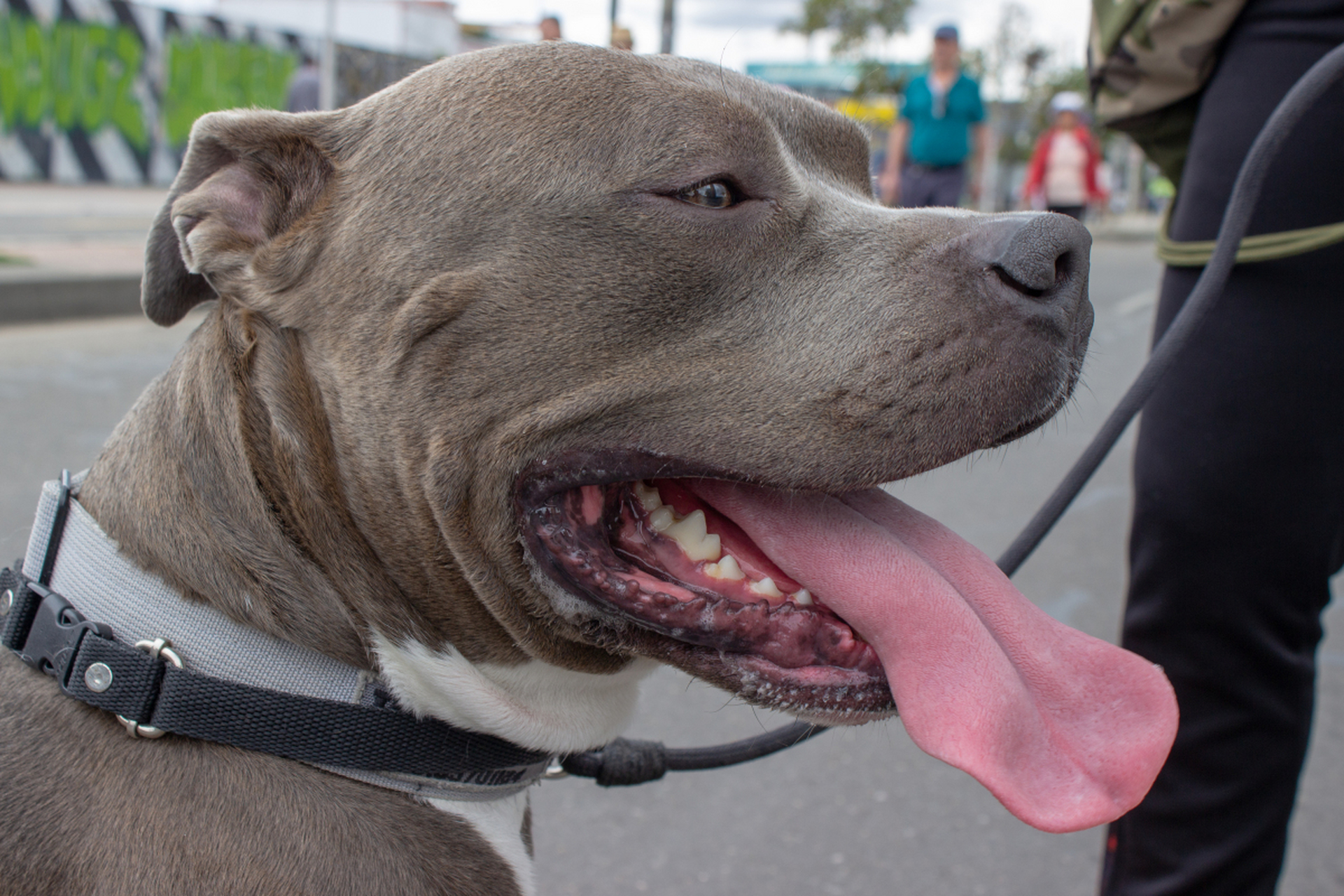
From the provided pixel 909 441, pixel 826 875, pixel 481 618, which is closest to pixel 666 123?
pixel 909 441

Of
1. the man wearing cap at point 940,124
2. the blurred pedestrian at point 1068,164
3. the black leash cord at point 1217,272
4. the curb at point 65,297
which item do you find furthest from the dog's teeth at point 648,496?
the blurred pedestrian at point 1068,164

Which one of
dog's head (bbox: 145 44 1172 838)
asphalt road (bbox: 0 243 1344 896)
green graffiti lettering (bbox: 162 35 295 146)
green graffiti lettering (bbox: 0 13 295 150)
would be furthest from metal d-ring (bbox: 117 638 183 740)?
green graffiti lettering (bbox: 162 35 295 146)

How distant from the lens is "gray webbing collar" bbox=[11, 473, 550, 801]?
1.67 meters

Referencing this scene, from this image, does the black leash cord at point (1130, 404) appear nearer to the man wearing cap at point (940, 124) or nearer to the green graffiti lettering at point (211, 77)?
the man wearing cap at point (940, 124)

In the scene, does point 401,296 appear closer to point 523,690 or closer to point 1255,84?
point 523,690

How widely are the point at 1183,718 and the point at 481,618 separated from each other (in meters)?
1.39

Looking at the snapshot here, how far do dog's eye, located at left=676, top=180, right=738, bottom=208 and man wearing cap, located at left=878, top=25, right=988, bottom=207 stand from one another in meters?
7.90

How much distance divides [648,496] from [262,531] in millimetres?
629

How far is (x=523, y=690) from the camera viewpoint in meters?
1.96

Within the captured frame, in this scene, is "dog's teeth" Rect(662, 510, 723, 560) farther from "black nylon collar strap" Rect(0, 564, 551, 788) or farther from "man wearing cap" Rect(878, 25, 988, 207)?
"man wearing cap" Rect(878, 25, 988, 207)

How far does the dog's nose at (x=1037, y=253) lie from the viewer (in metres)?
1.78

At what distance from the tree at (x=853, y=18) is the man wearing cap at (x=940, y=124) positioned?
27.5 m

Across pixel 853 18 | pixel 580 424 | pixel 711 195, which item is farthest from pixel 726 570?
pixel 853 18

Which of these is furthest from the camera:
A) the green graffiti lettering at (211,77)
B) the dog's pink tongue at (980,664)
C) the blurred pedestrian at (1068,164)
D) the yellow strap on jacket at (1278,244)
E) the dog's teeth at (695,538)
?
the green graffiti lettering at (211,77)
